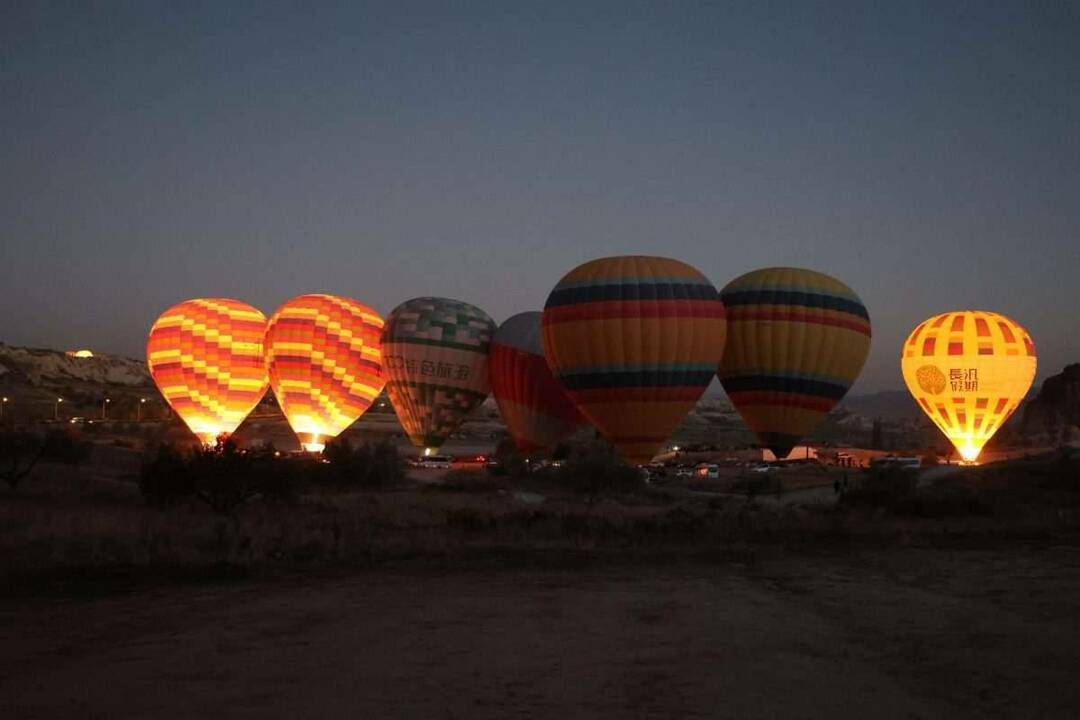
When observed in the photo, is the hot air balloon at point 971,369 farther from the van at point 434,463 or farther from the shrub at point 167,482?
the shrub at point 167,482

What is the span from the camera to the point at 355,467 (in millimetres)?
34906

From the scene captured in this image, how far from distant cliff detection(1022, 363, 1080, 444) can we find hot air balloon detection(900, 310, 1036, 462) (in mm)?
42412

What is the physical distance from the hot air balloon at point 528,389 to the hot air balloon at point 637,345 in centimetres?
626

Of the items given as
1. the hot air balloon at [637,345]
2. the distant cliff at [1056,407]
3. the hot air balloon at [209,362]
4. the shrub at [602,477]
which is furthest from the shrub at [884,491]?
the distant cliff at [1056,407]

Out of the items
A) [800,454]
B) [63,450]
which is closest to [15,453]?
[63,450]

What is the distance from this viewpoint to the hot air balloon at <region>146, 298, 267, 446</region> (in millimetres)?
35938

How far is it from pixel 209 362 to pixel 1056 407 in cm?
7027

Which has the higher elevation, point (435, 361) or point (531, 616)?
point (435, 361)

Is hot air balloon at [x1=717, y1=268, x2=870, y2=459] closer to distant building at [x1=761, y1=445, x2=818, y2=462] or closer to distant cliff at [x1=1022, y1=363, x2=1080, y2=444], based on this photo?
distant building at [x1=761, y1=445, x2=818, y2=462]

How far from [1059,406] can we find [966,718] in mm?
84130

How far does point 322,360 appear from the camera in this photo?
3503 cm

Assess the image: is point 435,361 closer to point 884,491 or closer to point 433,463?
point 433,463

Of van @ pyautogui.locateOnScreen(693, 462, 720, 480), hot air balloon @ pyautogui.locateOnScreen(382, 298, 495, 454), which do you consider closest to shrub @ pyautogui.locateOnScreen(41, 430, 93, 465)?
hot air balloon @ pyautogui.locateOnScreen(382, 298, 495, 454)

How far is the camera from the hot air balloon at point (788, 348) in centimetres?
2655
